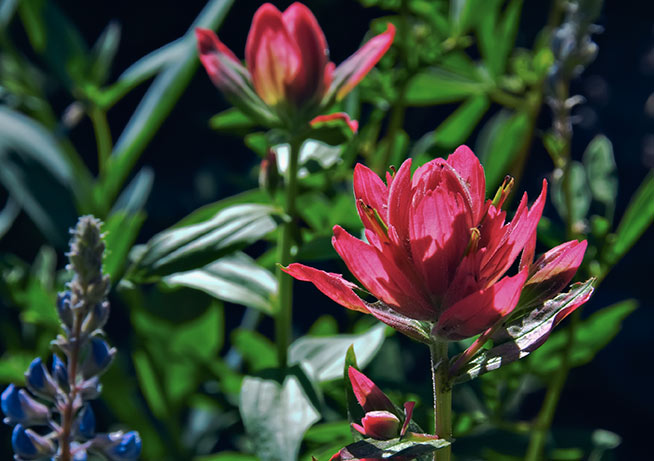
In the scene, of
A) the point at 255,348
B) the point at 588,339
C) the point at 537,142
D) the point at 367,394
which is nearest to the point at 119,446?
the point at 367,394

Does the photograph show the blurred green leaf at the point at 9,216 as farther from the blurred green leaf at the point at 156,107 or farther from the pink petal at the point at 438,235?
the pink petal at the point at 438,235

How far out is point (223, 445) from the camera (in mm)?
1221

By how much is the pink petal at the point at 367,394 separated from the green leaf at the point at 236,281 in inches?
10.8

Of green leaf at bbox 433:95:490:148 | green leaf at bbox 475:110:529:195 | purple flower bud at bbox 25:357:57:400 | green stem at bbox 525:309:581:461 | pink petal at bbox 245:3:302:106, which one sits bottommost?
green stem at bbox 525:309:581:461

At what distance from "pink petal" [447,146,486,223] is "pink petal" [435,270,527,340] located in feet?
0.16

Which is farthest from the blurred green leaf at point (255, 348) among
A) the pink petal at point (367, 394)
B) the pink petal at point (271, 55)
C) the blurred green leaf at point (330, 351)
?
the pink petal at point (367, 394)

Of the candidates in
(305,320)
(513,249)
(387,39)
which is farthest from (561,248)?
(305,320)

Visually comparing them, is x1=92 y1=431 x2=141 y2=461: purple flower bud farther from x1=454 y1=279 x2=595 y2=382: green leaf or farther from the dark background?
the dark background

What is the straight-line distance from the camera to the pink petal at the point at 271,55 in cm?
54

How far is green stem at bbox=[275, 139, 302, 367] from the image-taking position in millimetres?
604

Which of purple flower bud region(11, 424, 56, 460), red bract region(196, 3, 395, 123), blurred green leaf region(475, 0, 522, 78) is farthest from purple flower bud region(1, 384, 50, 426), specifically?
blurred green leaf region(475, 0, 522, 78)

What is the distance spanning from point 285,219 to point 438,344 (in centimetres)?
26

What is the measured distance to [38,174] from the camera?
92 centimetres

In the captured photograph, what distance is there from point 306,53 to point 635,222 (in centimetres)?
32
